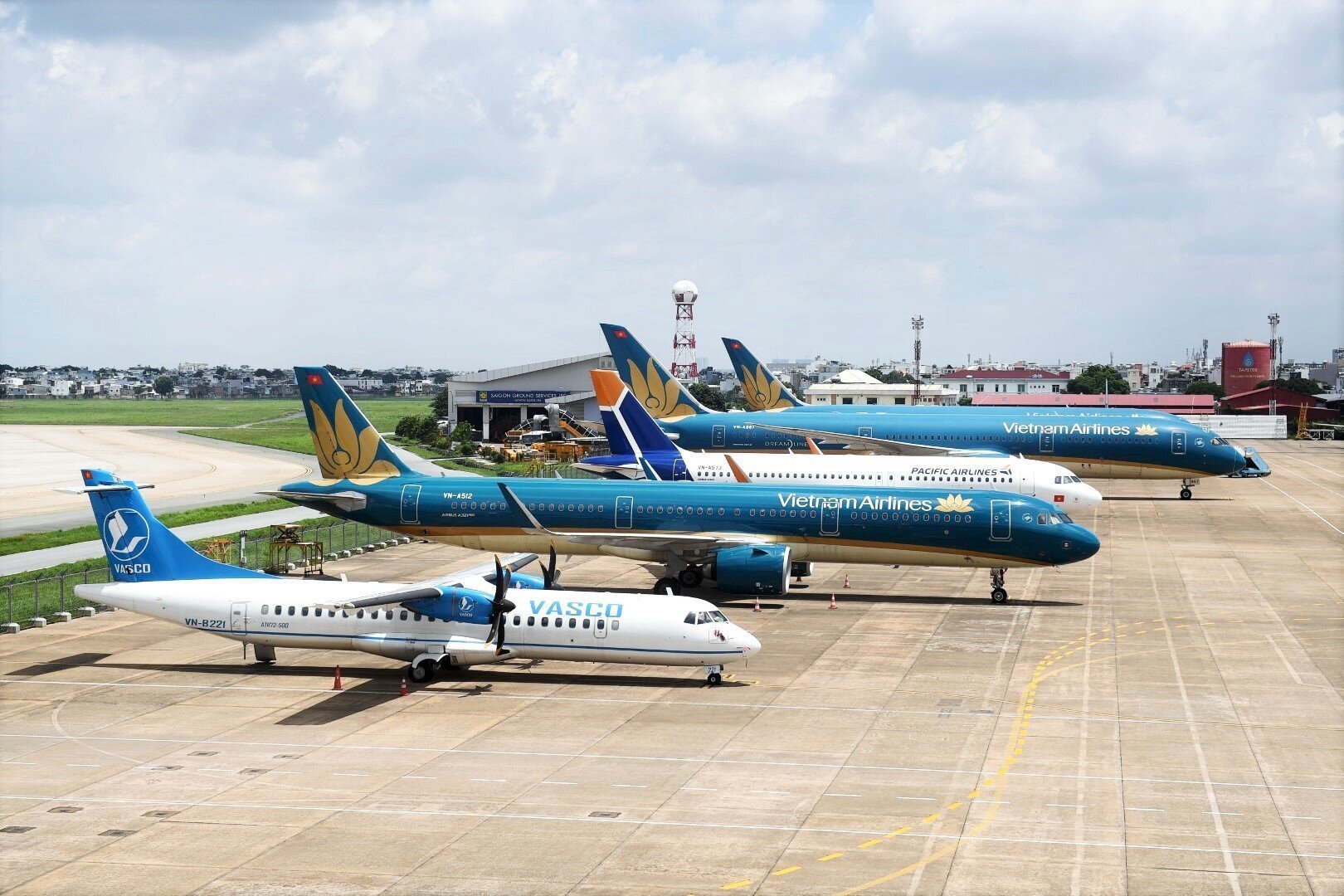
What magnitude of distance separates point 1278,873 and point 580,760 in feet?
52.5

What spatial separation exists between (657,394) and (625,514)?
37.6 meters

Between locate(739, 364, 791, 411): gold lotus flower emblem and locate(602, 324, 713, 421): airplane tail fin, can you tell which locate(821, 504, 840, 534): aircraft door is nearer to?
locate(602, 324, 713, 421): airplane tail fin

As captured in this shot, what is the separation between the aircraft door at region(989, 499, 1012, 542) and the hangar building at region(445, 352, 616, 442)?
12247 centimetres

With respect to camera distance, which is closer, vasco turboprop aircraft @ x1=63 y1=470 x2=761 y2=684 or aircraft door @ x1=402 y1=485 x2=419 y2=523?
vasco turboprop aircraft @ x1=63 y1=470 x2=761 y2=684

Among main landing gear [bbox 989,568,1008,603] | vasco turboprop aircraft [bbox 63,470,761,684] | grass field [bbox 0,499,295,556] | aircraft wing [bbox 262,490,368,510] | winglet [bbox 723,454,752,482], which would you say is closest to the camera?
vasco turboprop aircraft [bbox 63,470,761,684]

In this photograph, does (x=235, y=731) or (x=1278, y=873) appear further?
(x=235, y=731)

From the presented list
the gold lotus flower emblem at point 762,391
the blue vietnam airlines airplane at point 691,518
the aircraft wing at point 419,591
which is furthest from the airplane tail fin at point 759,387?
the aircraft wing at point 419,591

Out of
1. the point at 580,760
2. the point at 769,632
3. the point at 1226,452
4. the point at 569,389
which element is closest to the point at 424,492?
the point at 769,632

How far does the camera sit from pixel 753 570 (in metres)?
53.8

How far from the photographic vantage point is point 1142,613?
2061 inches

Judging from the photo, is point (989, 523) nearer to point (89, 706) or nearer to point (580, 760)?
point (580, 760)

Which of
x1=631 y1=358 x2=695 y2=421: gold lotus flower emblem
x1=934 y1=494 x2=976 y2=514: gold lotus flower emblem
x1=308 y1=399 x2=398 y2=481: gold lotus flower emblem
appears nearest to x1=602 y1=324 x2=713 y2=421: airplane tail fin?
x1=631 y1=358 x2=695 y2=421: gold lotus flower emblem

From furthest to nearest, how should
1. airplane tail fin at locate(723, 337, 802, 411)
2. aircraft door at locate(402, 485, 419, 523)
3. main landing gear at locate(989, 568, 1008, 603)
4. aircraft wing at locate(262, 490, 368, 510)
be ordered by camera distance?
airplane tail fin at locate(723, 337, 802, 411)
aircraft door at locate(402, 485, 419, 523)
aircraft wing at locate(262, 490, 368, 510)
main landing gear at locate(989, 568, 1008, 603)

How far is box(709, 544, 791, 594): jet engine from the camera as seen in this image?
53.8 metres
